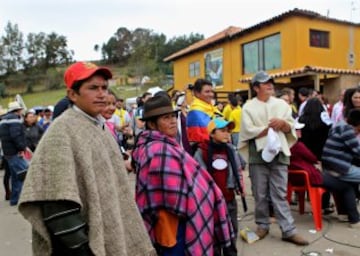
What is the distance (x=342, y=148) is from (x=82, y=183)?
4.03m

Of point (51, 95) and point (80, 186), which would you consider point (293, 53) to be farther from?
point (51, 95)

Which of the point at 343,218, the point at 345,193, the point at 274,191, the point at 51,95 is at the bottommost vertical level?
the point at 343,218

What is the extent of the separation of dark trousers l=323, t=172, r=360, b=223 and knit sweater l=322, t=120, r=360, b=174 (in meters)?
0.14

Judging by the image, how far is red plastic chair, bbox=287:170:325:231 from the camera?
4.84m

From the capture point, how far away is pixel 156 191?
259 cm

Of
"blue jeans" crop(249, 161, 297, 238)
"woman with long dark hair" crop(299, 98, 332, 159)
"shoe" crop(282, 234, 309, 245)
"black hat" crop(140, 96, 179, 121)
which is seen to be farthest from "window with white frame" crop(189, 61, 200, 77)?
"black hat" crop(140, 96, 179, 121)

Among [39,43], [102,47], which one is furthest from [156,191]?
[102,47]

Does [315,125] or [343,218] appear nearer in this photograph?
[343,218]

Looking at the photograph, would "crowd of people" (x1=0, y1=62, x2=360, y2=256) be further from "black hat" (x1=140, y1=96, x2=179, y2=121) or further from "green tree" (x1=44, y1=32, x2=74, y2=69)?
"green tree" (x1=44, y1=32, x2=74, y2=69)

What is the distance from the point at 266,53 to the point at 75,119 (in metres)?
17.4

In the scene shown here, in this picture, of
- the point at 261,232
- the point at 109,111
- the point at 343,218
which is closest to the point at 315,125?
the point at 343,218

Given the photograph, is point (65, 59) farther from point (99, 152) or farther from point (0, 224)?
point (99, 152)

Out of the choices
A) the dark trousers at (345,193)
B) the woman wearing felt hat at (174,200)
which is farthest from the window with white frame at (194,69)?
the woman wearing felt hat at (174,200)

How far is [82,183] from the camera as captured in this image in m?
1.72
